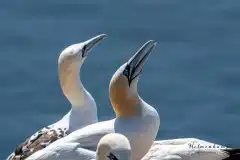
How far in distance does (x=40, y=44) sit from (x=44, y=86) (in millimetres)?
823

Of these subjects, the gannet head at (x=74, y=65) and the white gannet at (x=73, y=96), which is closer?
the white gannet at (x=73, y=96)

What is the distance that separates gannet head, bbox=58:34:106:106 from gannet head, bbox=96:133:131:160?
2.28 m

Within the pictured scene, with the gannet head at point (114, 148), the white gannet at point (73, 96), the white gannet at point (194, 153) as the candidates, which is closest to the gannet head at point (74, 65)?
the white gannet at point (73, 96)

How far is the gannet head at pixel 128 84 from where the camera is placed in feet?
36.9

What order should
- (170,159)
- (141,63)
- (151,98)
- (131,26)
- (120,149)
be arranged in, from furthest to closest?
(131,26) < (151,98) < (141,63) < (170,159) < (120,149)

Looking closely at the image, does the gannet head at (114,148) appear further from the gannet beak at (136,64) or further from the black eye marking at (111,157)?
the gannet beak at (136,64)

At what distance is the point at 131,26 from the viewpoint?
15.8 metres

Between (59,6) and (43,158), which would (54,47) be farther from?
(43,158)

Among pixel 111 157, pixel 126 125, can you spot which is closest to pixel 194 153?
pixel 126 125

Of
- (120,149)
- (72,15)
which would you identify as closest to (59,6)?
(72,15)

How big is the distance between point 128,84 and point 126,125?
0.34m

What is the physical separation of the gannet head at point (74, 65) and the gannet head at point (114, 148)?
2.28 m

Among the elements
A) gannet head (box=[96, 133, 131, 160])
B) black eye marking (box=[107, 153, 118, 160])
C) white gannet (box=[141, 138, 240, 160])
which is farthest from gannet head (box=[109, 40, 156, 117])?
black eye marking (box=[107, 153, 118, 160])

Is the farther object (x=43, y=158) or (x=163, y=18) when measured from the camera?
(x=163, y=18)
